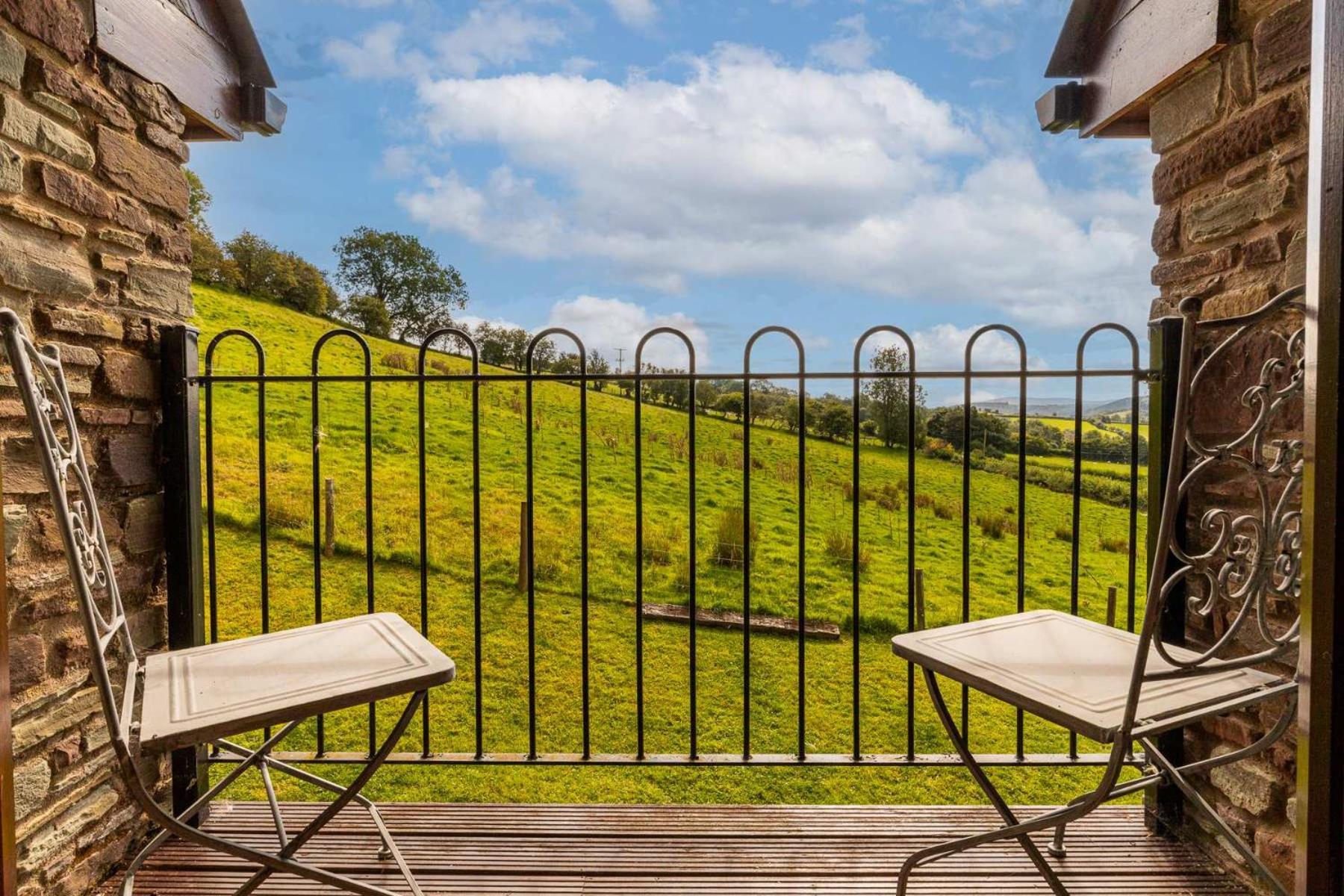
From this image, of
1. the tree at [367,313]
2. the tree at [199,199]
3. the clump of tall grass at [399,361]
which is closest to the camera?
the tree at [199,199]

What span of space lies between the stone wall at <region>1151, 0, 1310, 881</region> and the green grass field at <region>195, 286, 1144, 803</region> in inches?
50.8

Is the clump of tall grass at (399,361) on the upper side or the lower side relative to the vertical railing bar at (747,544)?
upper

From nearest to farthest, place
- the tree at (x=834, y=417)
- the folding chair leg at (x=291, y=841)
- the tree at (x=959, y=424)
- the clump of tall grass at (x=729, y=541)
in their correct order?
the folding chair leg at (x=291, y=841)
the tree at (x=959, y=424)
the tree at (x=834, y=417)
the clump of tall grass at (x=729, y=541)

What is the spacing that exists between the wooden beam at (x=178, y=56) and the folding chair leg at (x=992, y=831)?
98.9 inches

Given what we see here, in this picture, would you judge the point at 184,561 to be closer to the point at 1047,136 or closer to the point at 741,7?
the point at 1047,136

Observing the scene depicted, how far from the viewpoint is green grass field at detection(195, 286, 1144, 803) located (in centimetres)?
419

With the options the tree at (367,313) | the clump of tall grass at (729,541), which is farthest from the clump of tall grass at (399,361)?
the clump of tall grass at (729,541)

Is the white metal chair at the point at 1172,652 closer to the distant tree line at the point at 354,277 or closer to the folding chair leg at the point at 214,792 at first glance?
the folding chair leg at the point at 214,792

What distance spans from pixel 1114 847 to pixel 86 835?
104 inches

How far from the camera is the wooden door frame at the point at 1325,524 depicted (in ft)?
2.06

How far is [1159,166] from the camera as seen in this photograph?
1.96 m

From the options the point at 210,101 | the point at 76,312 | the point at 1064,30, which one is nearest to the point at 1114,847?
the point at 1064,30

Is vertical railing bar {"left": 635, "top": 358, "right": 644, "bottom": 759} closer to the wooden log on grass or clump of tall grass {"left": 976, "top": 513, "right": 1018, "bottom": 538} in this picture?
the wooden log on grass

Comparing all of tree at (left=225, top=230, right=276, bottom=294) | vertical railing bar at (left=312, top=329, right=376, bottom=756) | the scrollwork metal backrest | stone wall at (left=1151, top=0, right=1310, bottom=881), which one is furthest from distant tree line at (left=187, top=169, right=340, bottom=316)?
the scrollwork metal backrest
